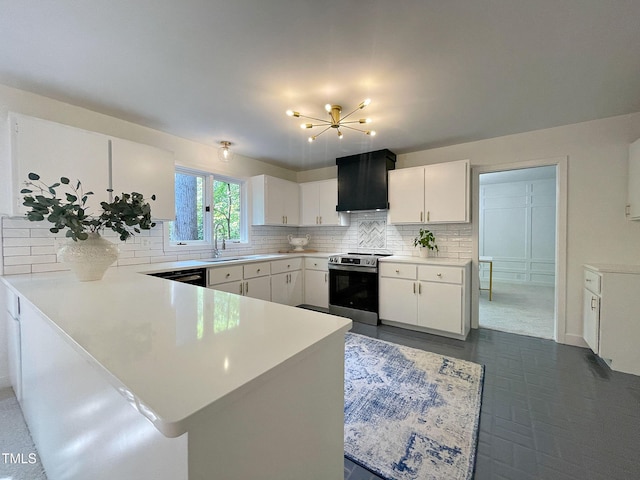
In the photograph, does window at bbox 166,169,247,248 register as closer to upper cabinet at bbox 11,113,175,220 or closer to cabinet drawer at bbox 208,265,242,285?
upper cabinet at bbox 11,113,175,220

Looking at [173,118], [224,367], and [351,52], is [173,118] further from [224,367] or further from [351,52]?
[224,367]

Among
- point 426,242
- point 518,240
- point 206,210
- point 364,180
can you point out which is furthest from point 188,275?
point 518,240

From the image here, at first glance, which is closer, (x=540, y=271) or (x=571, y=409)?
(x=571, y=409)

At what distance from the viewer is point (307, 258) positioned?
4281 millimetres

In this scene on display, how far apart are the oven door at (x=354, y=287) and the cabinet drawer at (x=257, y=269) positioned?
2.98 ft

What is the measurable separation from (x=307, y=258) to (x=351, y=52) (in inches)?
117

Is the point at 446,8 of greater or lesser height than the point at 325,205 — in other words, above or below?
above

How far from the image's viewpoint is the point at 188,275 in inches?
109

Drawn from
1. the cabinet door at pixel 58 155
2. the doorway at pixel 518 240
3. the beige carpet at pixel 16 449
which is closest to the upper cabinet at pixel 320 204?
the doorway at pixel 518 240

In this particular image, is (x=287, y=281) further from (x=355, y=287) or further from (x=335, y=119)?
(x=335, y=119)

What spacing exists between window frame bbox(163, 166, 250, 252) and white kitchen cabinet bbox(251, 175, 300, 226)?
0.15 metres

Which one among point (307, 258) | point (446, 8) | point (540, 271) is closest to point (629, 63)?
point (446, 8)

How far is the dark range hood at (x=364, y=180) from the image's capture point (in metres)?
3.78

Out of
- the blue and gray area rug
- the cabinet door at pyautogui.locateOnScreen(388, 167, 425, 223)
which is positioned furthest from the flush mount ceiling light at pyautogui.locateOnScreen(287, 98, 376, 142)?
the blue and gray area rug
